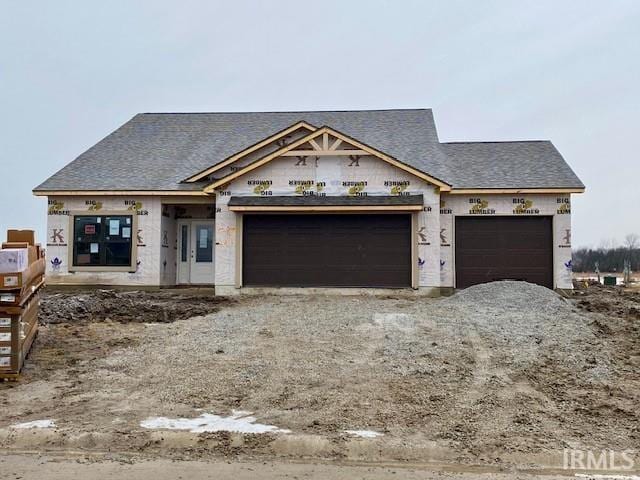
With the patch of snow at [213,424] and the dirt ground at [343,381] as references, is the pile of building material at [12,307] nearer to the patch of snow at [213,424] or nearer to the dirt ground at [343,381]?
the dirt ground at [343,381]

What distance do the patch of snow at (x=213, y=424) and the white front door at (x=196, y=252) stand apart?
41.7ft

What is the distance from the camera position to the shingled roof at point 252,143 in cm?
1691

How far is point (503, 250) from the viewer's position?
53.3ft

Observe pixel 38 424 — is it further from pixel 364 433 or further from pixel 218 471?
pixel 364 433

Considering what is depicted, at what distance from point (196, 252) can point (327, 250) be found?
5.05m

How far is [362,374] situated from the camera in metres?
7.57

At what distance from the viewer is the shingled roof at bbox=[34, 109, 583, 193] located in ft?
55.5

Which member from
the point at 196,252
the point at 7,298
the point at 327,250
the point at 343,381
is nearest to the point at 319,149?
the point at 327,250

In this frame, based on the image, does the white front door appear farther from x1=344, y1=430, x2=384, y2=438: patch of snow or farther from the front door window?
x1=344, y1=430, x2=384, y2=438: patch of snow

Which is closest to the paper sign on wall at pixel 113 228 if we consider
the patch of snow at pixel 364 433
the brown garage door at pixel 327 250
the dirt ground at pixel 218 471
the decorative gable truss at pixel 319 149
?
the decorative gable truss at pixel 319 149

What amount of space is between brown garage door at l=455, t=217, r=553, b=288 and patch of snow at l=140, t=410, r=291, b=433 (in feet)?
37.8

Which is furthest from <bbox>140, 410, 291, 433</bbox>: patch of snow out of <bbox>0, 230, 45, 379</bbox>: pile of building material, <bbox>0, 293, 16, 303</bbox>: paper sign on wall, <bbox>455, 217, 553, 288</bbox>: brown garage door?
<bbox>455, 217, 553, 288</bbox>: brown garage door

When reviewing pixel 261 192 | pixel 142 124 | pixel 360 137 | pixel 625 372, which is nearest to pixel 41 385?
pixel 625 372

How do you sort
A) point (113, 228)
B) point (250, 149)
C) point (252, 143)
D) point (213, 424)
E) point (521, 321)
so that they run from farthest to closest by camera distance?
point (252, 143), point (113, 228), point (250, 149), point (521, 321), point (213, 424)
